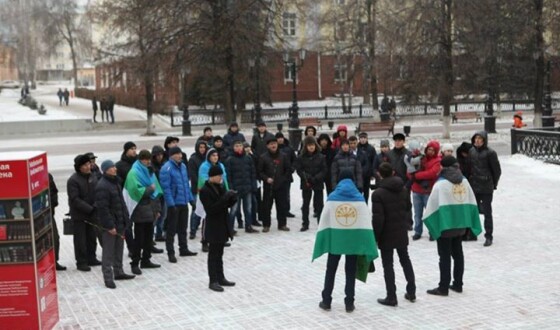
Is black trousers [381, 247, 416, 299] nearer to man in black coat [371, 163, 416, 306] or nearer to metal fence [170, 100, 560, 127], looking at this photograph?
man in black coat [371, 163, 416, 306]

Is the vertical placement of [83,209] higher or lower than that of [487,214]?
higher

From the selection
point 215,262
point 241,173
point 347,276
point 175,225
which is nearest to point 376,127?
point 241,173

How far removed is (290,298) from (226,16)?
2426 cm

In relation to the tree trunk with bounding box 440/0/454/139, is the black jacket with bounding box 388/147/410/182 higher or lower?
lower

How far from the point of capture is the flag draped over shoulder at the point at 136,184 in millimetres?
9875

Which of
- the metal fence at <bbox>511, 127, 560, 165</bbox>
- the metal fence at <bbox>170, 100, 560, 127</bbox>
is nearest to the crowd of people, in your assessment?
the metal fence at <bbox>511, 127, 560, 165</bbox>

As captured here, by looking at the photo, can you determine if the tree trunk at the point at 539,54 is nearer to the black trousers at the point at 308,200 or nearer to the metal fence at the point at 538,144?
the metal fence at the point at 538,144

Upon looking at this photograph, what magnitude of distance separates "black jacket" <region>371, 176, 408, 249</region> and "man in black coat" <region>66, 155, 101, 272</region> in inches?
168

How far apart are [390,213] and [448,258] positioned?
3.68 feet

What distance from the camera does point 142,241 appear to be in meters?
10.2

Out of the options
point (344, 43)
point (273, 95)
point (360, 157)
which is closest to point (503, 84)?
point (344, 43)

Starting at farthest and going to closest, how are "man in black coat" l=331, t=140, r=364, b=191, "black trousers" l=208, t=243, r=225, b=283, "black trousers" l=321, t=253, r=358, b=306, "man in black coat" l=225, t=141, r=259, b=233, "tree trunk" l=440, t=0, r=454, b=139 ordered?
"tree trunk" l=440, t=0, r=454, b=139 < "man in black coat" l=225, t=141, r=259, b=233 < "man in black coat" l=331, t=140, r=364, b=191 < "black trousers" l=208, t=243, r=225, b=283 < "black trousers" l=321, t=253, r=358, b=306

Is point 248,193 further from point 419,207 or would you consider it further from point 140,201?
point 140,201

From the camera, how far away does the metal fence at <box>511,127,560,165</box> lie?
21.4 metres
